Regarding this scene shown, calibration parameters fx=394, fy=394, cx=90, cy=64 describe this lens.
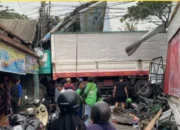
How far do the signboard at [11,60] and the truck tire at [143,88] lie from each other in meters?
6.34

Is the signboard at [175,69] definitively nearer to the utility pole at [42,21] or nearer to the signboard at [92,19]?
the signboard at [92,19]

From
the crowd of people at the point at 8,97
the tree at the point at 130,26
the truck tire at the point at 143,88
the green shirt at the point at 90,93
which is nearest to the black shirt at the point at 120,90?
the truck tire at the point at 143,88

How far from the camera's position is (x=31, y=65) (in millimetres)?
16422

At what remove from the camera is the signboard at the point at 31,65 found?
50.6 ft

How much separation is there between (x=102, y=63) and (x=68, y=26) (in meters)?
4.48

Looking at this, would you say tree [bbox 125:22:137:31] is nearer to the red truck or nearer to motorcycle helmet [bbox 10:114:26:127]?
the red truck

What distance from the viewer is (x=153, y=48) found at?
64.3ft

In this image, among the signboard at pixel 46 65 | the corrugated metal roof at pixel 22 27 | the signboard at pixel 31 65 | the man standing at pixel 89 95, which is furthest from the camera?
the corrugated metal roof at pixel 22 27

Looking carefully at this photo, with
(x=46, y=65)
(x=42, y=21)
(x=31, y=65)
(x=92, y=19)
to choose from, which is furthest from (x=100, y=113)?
(x=42, y=21)

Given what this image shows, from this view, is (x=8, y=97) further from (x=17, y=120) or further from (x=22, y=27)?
(x=22, y=27)

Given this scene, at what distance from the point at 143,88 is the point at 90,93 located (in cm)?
754

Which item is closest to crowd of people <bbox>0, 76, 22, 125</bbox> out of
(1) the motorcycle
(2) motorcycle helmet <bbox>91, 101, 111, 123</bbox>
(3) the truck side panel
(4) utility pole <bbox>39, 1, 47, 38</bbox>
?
(1) the motorcycle

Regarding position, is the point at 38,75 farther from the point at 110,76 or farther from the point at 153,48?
the point at 153,48

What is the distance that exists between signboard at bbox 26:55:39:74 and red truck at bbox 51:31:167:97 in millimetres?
1452
